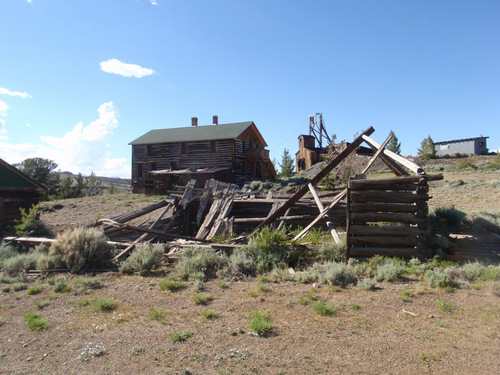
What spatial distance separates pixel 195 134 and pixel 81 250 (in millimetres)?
29510

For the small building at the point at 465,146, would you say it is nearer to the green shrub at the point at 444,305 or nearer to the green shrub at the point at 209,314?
the green shrub at the point at 444,305

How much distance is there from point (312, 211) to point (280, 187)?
14.2 m

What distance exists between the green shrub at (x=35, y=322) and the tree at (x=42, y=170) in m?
43.9

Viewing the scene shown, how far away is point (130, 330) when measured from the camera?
16.9ft

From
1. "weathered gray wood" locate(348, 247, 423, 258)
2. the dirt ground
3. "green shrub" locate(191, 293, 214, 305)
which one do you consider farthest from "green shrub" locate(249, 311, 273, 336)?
"weathered gray wood" locate(348, 247, 423, 258)

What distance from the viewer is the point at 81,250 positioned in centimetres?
882

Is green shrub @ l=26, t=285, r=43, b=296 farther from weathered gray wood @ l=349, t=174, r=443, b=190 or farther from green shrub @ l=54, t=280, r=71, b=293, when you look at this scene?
weathered gray wood @ l=349, t=174, r=443, b=190

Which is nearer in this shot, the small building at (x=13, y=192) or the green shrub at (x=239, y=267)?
the green shrub at (x=239, y=267)

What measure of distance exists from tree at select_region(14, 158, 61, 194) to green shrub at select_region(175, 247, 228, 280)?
43158 millimetres

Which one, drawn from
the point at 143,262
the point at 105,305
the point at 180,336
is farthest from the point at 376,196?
the point at 105,305

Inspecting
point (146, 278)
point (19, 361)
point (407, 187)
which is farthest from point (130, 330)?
point (407, 187)

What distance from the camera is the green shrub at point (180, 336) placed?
4719 millimetres

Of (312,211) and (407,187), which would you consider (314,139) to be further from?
(407,187)

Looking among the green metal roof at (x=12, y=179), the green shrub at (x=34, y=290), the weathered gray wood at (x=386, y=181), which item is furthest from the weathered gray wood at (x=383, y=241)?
the green metal roof at (x=12, y=179)
